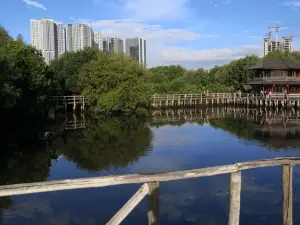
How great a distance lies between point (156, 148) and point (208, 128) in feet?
33.0

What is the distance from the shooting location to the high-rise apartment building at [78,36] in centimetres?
9462

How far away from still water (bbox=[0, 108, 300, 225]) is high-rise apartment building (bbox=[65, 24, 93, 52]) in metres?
64.0

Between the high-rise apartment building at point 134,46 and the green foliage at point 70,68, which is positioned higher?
the high-rise apartment building at point 134,46

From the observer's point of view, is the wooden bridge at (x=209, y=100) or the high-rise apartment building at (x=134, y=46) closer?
the wooden bridge at (x=209, y=100)

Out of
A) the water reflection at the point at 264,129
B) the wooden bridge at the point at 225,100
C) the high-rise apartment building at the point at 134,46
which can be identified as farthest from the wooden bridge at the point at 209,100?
the high-rise apartment building at the point at 134,46

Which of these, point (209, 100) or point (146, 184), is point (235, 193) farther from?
point (209, 100)

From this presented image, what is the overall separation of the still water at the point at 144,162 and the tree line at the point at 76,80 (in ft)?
10.4

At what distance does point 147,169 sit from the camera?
16.0 meters

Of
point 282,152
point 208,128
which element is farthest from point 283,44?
point 282,152

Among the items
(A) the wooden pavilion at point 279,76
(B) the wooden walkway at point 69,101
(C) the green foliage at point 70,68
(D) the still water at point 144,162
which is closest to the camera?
(D) the still water at point 144,162

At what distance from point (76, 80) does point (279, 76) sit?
28547mm

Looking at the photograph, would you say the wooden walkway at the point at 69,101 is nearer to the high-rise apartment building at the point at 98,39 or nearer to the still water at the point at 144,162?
the still water at the point at 144,162

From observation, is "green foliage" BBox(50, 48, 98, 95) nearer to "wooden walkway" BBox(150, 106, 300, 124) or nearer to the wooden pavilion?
"wooden walkway" BBox(150, 106, 300, 124)

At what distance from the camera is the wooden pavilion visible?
4983 cm
